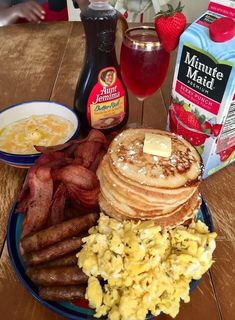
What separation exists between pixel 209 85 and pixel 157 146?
259 millimetres

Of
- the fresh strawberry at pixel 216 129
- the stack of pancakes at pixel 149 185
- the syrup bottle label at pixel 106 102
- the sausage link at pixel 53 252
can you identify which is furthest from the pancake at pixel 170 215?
the syrup bottle label at pixel 106 102

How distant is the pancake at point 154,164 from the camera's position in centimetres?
75

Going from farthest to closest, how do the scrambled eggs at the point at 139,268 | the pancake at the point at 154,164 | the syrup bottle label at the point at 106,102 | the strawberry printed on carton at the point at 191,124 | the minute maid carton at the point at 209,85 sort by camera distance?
the syrup bottle label at the point at 106,102
the strawberry printed on carton at the point at 191,124
the minute maid carton at the point at 209,85
the pancake at the point at 154,164
the scrambled eggs at the point at 139,268

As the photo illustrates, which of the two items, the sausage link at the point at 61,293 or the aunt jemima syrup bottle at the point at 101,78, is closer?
the sausage link at the point at 61,293

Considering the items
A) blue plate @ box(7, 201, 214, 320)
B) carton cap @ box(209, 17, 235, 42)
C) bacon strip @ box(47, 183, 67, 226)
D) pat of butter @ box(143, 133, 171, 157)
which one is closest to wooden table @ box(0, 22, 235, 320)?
blue plate @ box(7, 201, 214, 320)

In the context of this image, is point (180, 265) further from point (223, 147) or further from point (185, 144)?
point (223, 147)

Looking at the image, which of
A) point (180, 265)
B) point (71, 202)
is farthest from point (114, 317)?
point (71, 202)

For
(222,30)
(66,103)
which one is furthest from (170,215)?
(66,103)

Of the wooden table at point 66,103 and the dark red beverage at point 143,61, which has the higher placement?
the dark red beverage at point 143,61

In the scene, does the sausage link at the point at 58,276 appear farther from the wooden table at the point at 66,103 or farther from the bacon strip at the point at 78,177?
the bacon strip at the point at 78,177

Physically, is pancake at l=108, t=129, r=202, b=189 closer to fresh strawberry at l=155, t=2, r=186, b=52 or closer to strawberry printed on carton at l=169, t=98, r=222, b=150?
strawberry printed on carton at l=169, t=98, r=222, b=150

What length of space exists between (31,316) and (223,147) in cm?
71

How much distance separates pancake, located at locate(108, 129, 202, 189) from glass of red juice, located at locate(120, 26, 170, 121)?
1.06 ft

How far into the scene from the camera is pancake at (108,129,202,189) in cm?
75
